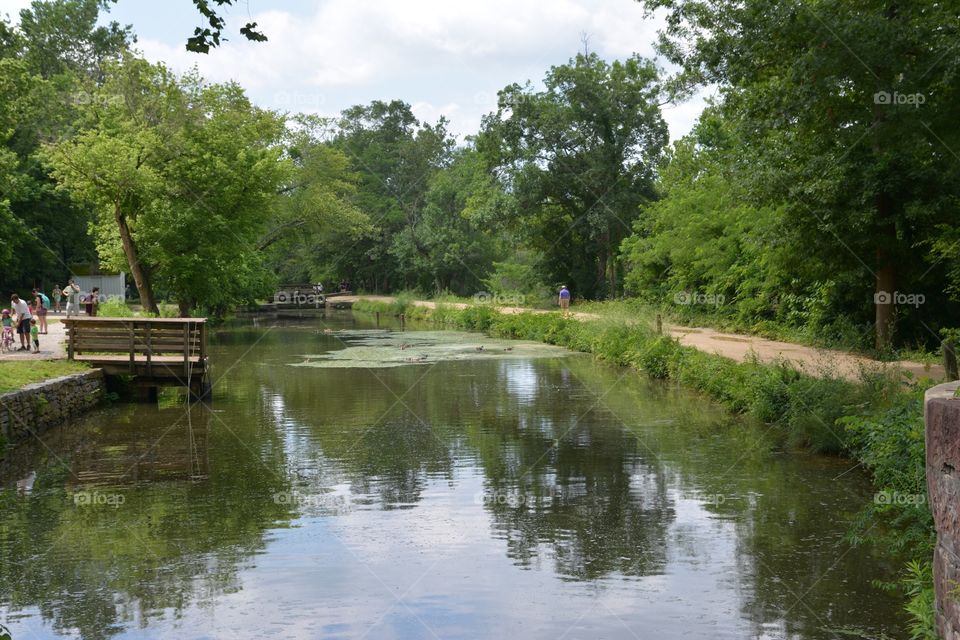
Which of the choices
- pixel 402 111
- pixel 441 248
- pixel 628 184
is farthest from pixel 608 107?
pixel 402 111

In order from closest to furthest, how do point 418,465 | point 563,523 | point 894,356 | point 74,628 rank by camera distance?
1. point 74,628
2. point 563,523
3. point 418,465
4. point 894,356

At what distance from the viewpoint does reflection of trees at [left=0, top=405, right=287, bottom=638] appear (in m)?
8.88

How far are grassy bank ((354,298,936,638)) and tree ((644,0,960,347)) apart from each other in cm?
373

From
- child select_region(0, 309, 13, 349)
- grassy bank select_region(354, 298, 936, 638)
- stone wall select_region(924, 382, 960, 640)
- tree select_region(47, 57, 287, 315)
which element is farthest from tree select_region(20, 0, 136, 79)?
stone wall select_region(924, 382, 960, 640)

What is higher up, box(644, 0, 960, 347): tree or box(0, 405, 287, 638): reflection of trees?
box(644, 0, 960, 347): tree

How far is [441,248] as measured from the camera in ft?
218

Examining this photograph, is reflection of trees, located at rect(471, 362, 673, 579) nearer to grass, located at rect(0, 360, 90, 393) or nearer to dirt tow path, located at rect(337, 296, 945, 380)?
dirt tow path, located at rect(337, 296, 945, 380)

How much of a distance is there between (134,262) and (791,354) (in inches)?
970

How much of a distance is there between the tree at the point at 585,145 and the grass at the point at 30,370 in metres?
28.6

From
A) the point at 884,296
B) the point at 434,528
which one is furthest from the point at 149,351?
the point at 884,296

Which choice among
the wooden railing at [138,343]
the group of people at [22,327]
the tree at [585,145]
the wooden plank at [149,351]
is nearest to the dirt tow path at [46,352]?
the group of people at [22,327]

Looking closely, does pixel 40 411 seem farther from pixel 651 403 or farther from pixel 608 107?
pixel 608 107

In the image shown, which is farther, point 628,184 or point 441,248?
point 441,248

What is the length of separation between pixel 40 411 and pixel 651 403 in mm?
12593
